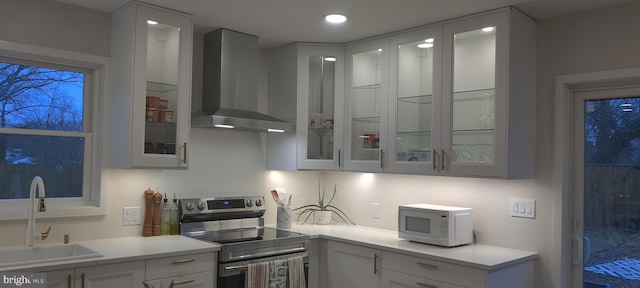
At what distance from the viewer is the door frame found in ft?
9.69

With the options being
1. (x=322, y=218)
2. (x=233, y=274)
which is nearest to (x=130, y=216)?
(x=233, y=274)

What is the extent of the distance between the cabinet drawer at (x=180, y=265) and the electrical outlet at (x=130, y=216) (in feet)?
2.04

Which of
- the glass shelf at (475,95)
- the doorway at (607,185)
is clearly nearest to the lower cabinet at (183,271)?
the glass shelf at (475,95)

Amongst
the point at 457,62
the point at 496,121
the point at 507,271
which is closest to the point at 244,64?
the point at 457,62

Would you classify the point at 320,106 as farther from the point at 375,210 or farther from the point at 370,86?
the point at 375,210

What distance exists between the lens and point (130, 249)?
287 centimetres

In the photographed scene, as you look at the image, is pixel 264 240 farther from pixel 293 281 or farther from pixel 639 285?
pixel 639 285

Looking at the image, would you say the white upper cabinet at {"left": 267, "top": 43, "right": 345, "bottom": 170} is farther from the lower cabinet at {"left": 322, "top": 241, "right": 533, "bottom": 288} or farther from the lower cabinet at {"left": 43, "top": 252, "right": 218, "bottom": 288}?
the lower cabinet at {"left": 43, "top": 252, "right": 218, "bottom": 288}

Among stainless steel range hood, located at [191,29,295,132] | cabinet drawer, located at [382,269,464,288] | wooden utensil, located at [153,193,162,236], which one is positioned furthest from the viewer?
stainless steel range hood, located at [191,29,295,132]

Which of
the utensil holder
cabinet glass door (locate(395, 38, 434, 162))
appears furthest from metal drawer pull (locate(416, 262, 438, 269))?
the utensil holder

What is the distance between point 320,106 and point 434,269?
162 cm

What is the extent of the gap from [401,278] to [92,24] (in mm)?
2598

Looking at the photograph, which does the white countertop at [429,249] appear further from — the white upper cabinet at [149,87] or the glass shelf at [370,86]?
the white upper cabinet at [149,87]

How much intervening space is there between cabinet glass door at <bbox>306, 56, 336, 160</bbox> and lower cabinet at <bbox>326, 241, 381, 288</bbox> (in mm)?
779
